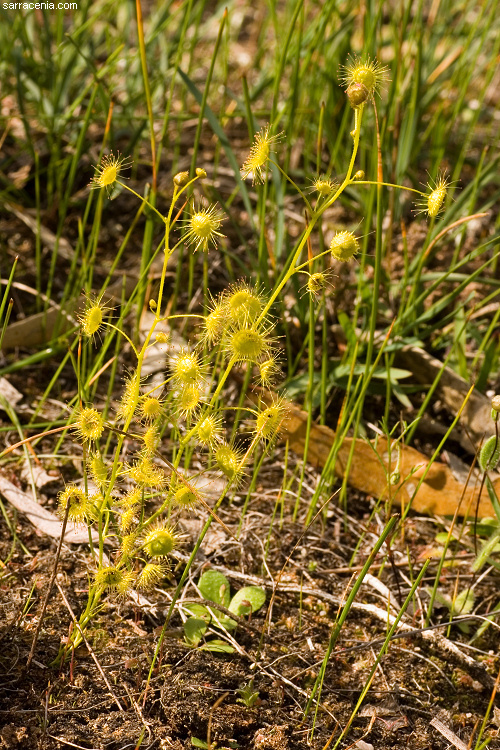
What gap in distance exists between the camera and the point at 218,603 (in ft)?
5.25

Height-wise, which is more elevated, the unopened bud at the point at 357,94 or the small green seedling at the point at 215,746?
the unopened bud at the point at 357,94

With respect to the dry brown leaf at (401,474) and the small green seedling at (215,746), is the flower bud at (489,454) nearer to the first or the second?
the dry brown leaf at (401,474)

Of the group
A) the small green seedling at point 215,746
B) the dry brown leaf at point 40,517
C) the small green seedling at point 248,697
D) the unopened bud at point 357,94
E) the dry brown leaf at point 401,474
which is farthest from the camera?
the dry brown leaf at point 401,474

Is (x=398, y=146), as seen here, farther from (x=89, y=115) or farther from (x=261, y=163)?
(x=261, y=163)

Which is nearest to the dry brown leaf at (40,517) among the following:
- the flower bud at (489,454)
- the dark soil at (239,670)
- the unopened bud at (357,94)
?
the dark soil at (239,670)

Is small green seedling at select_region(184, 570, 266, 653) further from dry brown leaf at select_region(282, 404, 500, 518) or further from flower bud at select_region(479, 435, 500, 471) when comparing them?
flower bud at select_region(479, 435, 500, 471)

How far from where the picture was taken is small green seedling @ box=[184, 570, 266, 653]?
4.98ft

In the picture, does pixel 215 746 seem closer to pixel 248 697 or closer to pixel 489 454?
pixel 248 697

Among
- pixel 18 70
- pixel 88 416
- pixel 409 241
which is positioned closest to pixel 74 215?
pixel 18 70

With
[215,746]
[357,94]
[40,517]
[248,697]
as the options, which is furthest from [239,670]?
[357,94]

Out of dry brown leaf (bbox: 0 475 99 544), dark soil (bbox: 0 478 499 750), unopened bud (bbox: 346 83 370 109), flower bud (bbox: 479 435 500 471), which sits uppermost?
unopened bud (bbox: 346 83 370 109)

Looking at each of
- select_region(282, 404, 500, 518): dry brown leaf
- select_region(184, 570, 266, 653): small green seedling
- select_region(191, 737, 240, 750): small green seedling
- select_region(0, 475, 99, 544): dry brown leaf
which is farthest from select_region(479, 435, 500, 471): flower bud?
select_region(0, 475, 99, 544): dry brown leaf

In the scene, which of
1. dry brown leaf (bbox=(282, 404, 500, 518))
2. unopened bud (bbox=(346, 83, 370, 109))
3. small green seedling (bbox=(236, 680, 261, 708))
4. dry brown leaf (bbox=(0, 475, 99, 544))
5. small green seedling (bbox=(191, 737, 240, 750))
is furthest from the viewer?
dry brown leaf (bbox=(282, 404, 500, 518))

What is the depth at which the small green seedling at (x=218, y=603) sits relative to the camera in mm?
1519
